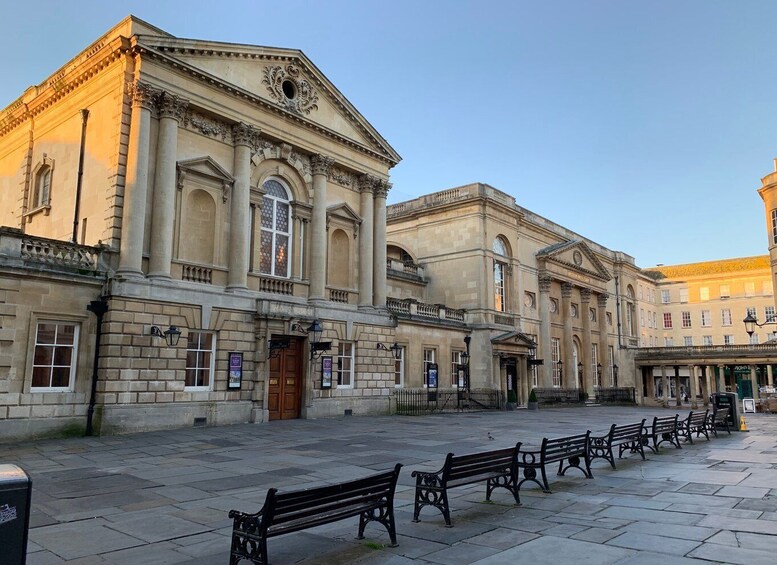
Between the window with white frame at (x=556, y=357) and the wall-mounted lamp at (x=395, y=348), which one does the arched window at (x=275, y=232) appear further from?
the window with white frame at (x=556, y=357)

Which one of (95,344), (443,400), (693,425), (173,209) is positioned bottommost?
(693,425)

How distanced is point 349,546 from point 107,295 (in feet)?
45.6

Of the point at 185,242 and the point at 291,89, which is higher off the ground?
the point at 291,89

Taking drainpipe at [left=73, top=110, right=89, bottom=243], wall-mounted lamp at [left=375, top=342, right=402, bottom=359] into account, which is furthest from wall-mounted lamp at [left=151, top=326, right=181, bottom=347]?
wall-mounted lamp at [left=375, top=342, right=402, bottom=359]

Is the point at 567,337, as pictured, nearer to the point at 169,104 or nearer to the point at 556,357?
the point at 556,357

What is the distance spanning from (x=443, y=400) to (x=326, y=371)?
9.97 metres

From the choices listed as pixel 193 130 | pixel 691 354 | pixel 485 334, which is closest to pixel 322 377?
pixel 193 130

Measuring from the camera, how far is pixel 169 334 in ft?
60.5

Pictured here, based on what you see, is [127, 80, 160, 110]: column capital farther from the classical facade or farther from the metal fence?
the metal fence

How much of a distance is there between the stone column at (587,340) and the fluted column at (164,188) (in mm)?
36983

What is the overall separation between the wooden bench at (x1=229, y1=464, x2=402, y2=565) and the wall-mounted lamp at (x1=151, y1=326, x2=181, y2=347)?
13084 mm

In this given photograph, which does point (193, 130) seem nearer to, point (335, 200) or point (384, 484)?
point (335, 200)

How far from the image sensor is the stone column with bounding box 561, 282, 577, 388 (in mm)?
44906

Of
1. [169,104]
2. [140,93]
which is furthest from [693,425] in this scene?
[140,93]
